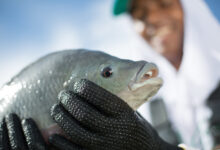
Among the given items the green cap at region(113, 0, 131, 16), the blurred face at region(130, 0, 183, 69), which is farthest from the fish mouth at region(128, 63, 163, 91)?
the green cap at region(113, 0, 131, 16)

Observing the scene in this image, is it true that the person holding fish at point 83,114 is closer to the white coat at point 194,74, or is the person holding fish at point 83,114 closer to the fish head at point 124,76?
the fish head at point 124,76

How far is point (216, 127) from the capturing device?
2945 millimetres

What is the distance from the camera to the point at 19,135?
143 centimetres

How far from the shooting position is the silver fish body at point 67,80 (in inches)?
56.5

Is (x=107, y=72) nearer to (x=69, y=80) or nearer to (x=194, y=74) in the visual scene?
(x=69, y=80)

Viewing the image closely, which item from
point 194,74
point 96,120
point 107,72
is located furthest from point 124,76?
point 194,74

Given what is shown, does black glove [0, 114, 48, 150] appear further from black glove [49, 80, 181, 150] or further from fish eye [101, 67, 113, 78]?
fish eye [101, 67, 113, 78]

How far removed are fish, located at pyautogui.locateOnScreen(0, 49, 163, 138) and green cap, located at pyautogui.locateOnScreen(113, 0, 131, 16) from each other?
13.7 ft

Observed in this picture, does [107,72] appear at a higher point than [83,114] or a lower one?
higher

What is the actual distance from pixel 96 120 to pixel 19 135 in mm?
437

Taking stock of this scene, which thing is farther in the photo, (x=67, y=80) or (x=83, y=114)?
(x=67, y=80)

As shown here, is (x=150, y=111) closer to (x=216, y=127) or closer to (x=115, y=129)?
(x=216, y=127)

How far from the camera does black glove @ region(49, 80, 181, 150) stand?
134 centimetres

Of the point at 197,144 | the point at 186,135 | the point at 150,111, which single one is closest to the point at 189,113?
the point at 186,135
